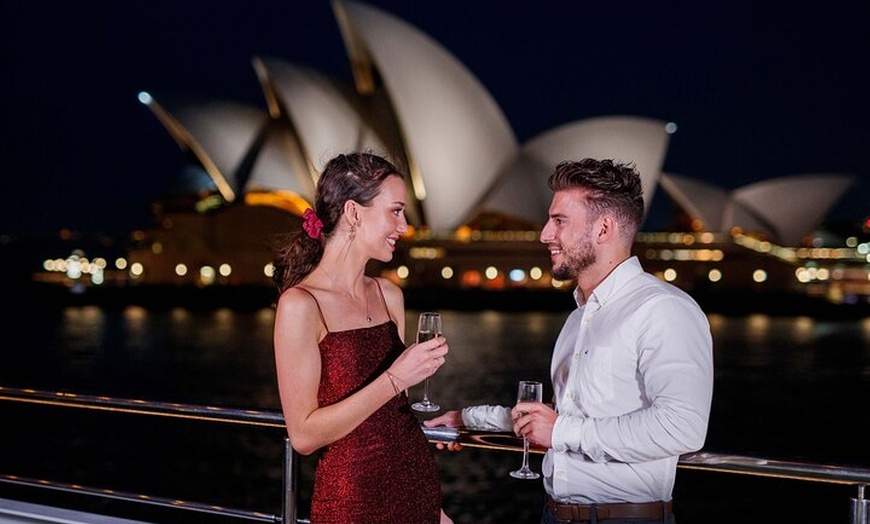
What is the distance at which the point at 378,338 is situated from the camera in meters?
1.95

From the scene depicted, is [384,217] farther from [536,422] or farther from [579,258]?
[536,422]

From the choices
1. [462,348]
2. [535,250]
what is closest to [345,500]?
[462,348]

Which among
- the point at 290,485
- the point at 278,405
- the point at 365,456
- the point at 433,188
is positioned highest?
the point at 433,188

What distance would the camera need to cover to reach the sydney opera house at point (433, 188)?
107ft

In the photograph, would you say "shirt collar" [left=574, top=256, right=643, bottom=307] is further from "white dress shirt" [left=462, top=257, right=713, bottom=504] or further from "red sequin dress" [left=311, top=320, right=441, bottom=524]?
"red sequin dress" [left=311, top=320, right=441, bottom=524]

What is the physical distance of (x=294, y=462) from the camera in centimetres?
241

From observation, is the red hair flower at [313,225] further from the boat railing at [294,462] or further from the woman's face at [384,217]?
the boat railing at [294,462]

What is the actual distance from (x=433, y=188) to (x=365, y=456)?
33.7 meters

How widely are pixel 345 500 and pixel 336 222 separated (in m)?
0.60

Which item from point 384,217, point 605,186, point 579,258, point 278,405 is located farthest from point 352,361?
point 278,405

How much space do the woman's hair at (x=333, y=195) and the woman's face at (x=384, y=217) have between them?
0.05 feet

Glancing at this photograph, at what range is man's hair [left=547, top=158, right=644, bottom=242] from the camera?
183 centimetres

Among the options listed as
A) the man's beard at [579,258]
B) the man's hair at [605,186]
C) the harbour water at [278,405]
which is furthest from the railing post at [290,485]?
the man's hair at [605,186]

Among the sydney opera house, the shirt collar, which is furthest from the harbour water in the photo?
the sydney opera house
